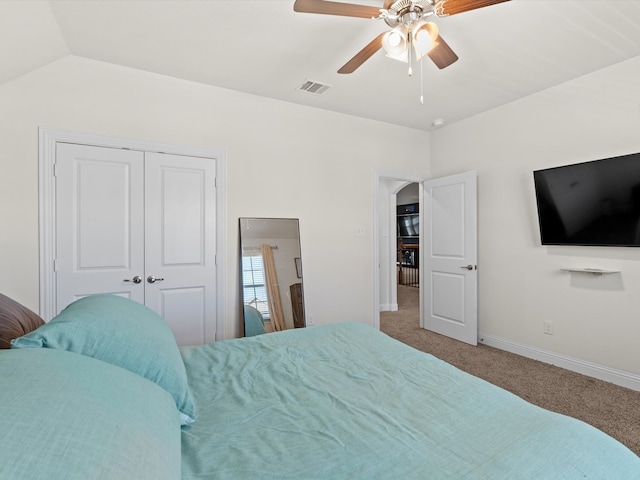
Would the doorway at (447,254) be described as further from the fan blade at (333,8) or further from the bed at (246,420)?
the bed at (246,420)

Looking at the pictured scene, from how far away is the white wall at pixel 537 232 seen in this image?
282 centimetres

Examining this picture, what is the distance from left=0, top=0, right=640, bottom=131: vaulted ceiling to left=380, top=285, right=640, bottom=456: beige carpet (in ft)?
9.07

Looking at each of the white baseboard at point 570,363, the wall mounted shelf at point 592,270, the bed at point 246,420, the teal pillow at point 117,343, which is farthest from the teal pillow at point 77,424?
the white baseboard at point 570,363

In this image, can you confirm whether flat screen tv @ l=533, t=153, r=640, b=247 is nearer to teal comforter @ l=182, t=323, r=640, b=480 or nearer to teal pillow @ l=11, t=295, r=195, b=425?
teal comforter @ l=182, t=323, r=640, b=480

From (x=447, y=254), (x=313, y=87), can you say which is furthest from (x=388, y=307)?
(x=313, y=87)

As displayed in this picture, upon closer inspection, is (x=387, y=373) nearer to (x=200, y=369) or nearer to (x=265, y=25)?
(x=200, y=369)

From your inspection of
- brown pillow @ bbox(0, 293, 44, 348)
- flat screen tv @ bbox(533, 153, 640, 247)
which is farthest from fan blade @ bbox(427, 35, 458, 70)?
brown pillow @ bbox(0, 293, 44, 348)

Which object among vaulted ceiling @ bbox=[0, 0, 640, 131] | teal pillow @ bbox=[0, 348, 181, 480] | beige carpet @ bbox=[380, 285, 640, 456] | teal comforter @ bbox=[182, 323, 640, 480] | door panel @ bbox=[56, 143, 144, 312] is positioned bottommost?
beige carpet @ bbox=[380, 285, 640, 456]

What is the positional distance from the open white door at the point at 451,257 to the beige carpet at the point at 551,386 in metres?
0.28

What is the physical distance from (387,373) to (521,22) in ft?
8.15

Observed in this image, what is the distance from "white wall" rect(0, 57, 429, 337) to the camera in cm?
252

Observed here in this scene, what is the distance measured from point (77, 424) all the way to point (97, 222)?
105 inches

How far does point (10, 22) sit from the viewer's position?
198 centimetres

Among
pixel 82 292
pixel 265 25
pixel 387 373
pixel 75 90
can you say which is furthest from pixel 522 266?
pixel 75 90
